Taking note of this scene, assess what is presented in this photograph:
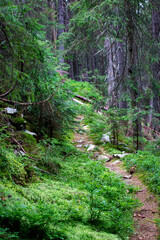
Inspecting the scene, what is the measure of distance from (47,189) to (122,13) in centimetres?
669

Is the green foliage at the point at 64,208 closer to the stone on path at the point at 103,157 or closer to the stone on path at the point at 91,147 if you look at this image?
the stone on path at the point at 103,157

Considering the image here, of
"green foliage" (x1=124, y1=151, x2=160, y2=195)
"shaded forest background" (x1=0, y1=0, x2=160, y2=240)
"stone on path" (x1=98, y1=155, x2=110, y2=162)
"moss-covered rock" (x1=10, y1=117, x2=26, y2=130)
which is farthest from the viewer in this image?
"stone on path" (x1=98, y1=155, x2=110, y2=162)

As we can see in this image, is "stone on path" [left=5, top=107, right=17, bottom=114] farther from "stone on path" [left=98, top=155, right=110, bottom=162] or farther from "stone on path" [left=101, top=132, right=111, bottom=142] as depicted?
"stone on path" [left=101, top=132, right=111, bottom=142]

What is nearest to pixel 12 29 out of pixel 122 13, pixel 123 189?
pixel 123 189

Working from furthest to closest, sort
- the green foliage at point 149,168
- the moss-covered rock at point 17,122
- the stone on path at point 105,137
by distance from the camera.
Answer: the stone on path at point 105,137, the moss-covered rock at point 17,122, the green foliage at point 149,168

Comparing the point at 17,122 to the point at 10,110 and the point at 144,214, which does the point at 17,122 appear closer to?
the point at 10,110

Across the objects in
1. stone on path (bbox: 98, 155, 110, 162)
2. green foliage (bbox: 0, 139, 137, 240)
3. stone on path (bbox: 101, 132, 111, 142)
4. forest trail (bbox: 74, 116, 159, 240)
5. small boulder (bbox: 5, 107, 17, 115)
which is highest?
small boulder (bbox: 5, 107, 17, 115)

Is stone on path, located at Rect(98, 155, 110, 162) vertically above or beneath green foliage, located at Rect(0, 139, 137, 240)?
beneath

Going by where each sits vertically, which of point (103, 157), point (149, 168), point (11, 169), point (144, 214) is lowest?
point (103, 157)

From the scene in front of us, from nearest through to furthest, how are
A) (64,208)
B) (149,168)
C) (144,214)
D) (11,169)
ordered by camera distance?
(64,208), (11,169), (144,214), (149,168)

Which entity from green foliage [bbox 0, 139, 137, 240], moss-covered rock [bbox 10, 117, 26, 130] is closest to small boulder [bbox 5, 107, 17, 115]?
moss-covered rock [bbox 10, 117, 26, 130]

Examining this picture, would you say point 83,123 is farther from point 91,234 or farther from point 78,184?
point 91,234

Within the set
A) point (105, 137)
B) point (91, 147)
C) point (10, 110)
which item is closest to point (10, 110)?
point (10, 110)

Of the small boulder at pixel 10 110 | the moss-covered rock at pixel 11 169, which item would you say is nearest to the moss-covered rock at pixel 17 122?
the small boulder at pixel 10 110
